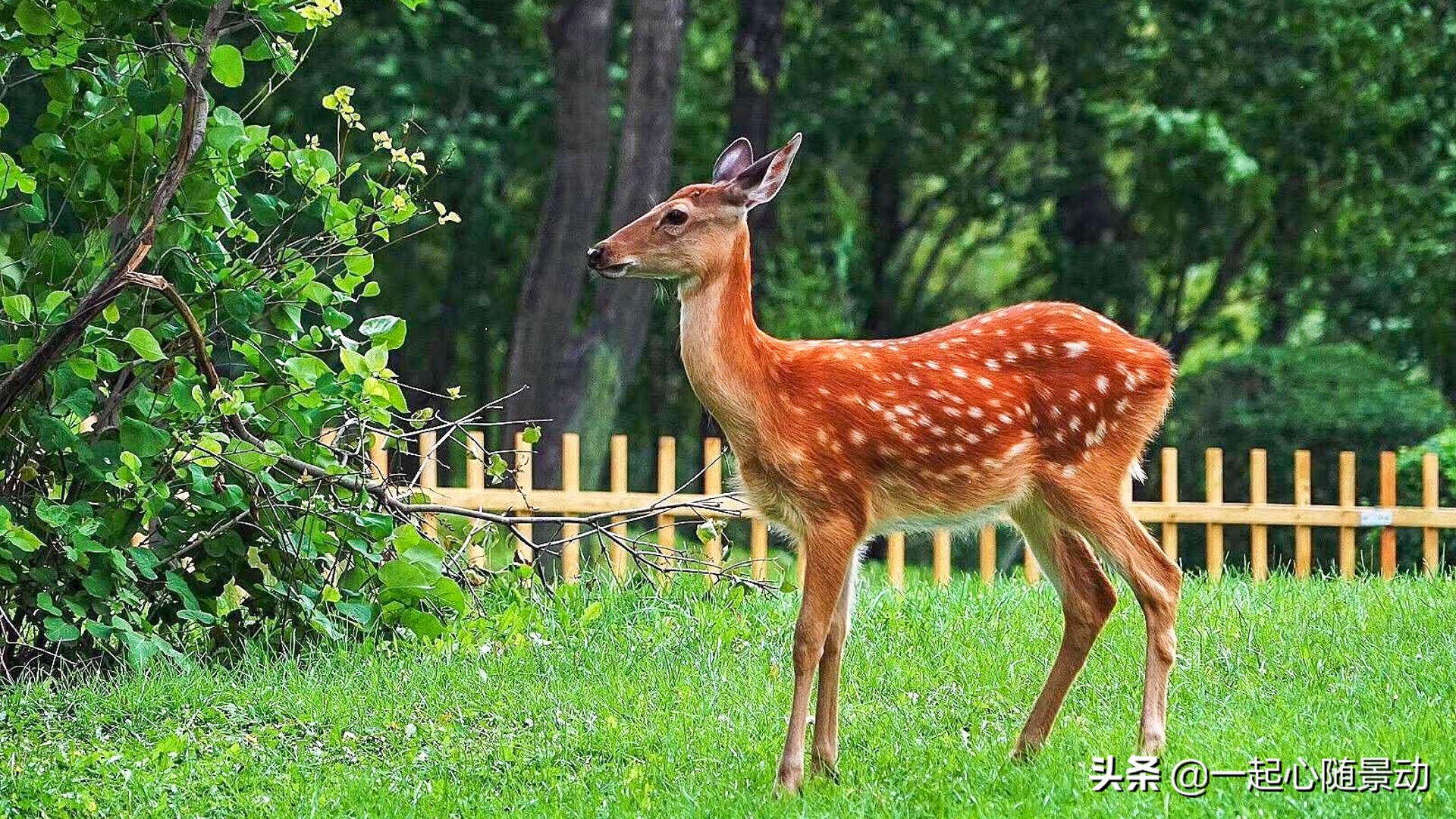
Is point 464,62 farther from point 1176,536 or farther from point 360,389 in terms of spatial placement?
point 360,389

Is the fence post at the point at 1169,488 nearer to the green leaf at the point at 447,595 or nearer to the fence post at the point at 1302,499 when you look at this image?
the fence post at the point at 1302,499

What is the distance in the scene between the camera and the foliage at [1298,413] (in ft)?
41.5

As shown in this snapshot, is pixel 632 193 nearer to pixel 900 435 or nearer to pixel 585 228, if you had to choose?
pixel 585 228

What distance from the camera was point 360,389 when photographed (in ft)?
24.7

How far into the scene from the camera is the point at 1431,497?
35.7 ft

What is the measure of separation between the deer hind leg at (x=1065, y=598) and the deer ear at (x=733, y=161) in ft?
5.29

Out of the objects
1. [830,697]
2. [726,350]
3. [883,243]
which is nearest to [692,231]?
[726,350]

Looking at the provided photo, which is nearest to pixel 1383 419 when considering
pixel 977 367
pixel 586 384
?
pixel 586 384

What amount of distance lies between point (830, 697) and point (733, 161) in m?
2.01

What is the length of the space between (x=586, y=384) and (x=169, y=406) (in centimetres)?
623

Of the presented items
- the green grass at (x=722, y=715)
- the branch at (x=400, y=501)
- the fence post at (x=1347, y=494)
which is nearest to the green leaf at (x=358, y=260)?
the branch at (x=400, y=501)

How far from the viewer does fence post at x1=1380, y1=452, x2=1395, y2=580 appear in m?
10.9

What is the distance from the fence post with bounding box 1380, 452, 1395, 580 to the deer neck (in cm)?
592

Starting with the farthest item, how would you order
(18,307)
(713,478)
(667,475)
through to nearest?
1. (713,478)
2. (667,475)
3. (18,307)
